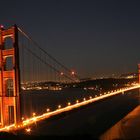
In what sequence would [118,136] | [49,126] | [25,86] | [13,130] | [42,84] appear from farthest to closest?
[49,126] < [42,84] < [118,136] < [25,86] < [13,130]

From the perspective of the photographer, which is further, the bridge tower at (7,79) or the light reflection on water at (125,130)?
the light reflection on water at (125,130)

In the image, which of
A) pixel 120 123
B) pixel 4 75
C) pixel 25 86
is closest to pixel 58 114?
pixel 25 86

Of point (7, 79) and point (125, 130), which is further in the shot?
point (125, 130)

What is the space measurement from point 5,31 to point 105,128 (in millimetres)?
19204

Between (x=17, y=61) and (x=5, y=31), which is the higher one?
(x=5, y=31)

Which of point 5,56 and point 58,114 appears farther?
point 58,114

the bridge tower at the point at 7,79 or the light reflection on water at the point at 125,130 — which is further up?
the bridge tower at the point at 7,79

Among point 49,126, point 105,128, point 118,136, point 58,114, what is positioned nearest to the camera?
point 58,114

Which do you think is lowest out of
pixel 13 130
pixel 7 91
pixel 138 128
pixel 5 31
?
pixel 138 128

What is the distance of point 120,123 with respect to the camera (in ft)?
130

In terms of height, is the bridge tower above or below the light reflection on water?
above

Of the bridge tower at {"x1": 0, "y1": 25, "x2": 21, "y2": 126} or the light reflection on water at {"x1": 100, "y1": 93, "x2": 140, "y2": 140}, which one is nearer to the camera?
the bridge tower at {"x1": 0, "y1": 25, "x2": 21, "y2": 126}

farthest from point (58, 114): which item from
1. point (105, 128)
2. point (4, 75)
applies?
point (105, 128)

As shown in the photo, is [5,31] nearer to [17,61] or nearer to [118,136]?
[17,61]
